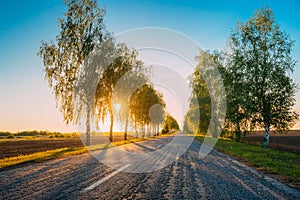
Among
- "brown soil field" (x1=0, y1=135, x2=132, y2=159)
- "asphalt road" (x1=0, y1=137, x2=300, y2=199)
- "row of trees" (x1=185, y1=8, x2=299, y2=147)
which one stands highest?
"row of trees" (x1=185, y1=8, x2=299, y2=147)

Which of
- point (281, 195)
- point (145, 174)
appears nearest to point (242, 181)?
point (281, 195)

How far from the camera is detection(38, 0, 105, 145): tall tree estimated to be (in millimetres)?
20141

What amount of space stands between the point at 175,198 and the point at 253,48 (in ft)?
75.9

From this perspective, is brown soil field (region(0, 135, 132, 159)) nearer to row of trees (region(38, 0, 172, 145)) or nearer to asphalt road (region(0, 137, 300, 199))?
row of trees (region(38, 0, 172, 145))

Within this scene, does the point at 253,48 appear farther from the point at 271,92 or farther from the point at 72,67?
the point at 72,67

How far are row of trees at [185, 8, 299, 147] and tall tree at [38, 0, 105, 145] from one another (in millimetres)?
14469

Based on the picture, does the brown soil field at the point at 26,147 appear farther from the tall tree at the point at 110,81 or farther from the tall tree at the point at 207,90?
the tall tree at the point at 207,90

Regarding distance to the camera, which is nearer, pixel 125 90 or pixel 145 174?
pixel 145 174

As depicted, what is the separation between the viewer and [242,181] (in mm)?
6230

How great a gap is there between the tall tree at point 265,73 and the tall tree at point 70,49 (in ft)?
48.6

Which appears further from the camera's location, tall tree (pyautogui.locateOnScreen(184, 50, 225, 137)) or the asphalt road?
tall tree (pyautogui.locateOnScreen(184, 50, 225, 137))

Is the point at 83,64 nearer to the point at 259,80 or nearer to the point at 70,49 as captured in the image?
the point at 70,49

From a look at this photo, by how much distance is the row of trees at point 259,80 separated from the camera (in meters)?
21.5

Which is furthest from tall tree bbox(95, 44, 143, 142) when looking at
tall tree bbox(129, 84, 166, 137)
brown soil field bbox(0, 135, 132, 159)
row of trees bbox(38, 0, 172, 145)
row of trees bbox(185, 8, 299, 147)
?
row of trees bbox(185, 8, 299, 147)
